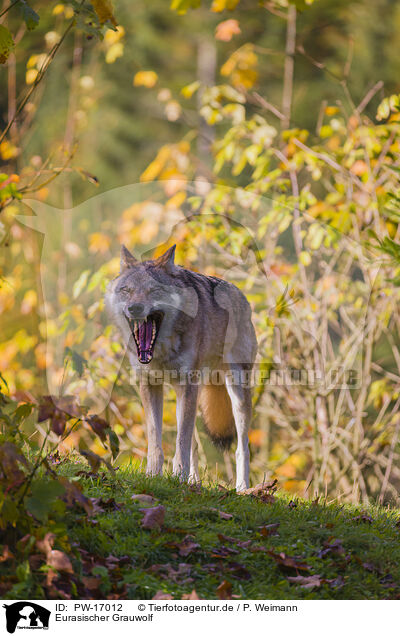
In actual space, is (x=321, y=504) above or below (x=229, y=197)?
below

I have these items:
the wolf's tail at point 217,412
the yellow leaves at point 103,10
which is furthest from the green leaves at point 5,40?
the wolf's tail at point 217,412

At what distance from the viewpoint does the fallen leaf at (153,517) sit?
362 cm

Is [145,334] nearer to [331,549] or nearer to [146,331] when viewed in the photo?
[146,331]

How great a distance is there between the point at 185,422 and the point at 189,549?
5.36 ft

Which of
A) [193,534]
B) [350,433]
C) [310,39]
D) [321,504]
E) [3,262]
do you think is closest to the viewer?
[193,534]

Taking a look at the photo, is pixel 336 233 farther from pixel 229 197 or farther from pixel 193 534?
pixel 193 534

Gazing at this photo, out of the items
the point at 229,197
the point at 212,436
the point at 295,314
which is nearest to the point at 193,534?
the point at 212,436

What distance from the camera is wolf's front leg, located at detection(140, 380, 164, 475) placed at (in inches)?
196

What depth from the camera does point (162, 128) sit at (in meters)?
14.1

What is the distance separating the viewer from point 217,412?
596 cm

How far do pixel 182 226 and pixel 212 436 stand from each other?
2.48 m

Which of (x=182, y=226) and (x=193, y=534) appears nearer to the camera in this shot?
(x=193, y=534)
